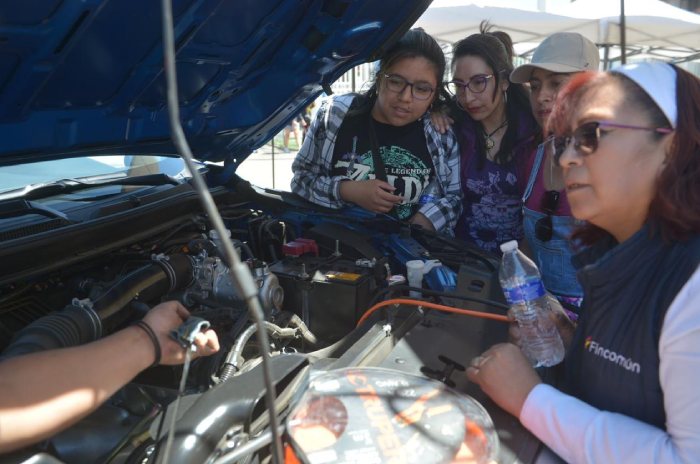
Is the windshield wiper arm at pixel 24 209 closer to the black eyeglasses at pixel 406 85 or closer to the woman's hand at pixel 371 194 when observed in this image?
the woman's hand at pixel 371 194

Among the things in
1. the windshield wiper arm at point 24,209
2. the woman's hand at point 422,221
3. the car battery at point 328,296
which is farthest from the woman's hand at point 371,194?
the windshield wiper arm at point 24,209

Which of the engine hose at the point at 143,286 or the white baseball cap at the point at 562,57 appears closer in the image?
the engine hose at the point at 143,286

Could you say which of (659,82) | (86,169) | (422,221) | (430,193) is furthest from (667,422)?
(86,169)

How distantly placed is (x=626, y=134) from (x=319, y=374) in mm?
795

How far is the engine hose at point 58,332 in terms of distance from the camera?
1.09 metres

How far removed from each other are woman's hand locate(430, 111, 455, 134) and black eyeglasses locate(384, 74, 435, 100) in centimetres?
15

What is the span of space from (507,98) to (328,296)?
4.99ft

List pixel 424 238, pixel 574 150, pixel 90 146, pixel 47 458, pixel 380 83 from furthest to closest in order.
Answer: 1. pixel 380 83
2. pixel 424 238
3. pixel 90 146
4. pixel 574 150
5. pixel 47 458

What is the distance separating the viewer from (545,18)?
7.81 meters

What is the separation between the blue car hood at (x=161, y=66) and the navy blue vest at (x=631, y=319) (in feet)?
4.22

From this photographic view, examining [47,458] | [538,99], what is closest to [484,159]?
[538,99]

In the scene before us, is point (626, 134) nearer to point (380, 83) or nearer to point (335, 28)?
point (335, 28)

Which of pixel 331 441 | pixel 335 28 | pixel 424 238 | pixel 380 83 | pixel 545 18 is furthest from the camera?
pixel 545 18

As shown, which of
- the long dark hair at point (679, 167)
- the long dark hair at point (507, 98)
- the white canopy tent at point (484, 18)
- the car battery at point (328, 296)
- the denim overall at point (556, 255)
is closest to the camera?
the long dark hair at point (679, 167)
